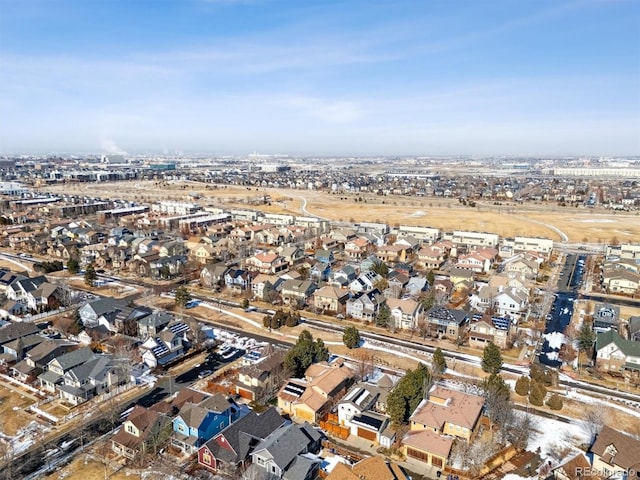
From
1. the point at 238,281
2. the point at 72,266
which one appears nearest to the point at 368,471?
the point at 238,281

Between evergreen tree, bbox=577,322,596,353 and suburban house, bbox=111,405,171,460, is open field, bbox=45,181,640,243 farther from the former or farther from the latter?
suburban house, bbox=111,405,171,460

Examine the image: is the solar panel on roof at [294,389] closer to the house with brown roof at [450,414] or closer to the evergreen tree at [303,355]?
the evergreen tree at [303,355]

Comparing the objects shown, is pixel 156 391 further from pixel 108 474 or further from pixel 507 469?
pixel 507 469

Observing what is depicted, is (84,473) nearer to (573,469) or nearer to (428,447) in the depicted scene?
(428,447)

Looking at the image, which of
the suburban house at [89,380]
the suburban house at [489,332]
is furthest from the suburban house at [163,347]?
the suburban house at [489,332]

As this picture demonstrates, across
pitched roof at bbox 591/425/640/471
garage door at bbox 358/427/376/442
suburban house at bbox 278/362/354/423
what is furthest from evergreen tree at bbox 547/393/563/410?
suburban house at bbox 278/362/354/423

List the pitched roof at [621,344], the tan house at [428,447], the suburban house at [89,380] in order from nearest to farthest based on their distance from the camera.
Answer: the tan house at [428,447] → the suburban house at [89,380] → the pitched roof at [621,344]
